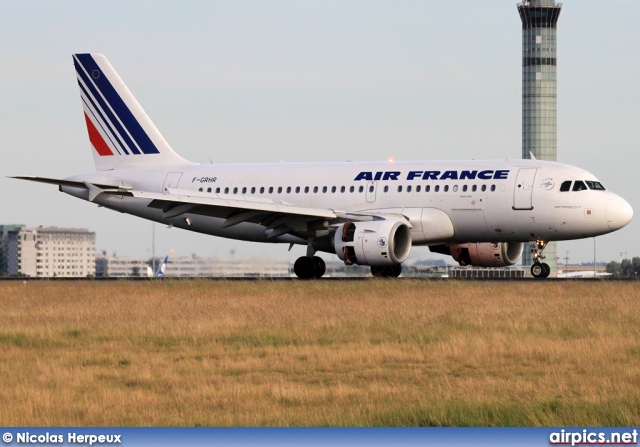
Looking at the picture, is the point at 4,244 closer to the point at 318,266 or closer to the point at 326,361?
the point at 318,266

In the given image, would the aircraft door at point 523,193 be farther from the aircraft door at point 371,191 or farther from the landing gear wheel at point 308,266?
the landing gear wheel at point 308,266

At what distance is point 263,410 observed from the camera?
45.4 ft

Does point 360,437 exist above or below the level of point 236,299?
below

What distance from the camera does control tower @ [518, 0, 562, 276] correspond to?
143250 millimetres

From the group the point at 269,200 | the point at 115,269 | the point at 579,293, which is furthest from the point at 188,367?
the point at 115,269

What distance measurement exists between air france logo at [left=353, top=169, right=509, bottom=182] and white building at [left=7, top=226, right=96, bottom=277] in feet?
219

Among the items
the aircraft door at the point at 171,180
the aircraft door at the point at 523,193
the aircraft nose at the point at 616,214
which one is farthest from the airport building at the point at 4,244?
the aircraft nose at the point at 616,214

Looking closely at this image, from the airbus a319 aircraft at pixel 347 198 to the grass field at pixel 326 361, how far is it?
8215 mm

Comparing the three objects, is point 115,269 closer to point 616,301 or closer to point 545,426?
point 616,301

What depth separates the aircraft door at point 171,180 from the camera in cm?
4459

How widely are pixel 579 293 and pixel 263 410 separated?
719 inches

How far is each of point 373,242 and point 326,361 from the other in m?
19.1

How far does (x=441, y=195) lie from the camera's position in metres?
38.5

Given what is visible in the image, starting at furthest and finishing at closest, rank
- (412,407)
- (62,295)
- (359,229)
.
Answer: (359,229) < (62,295) < (412,407)
